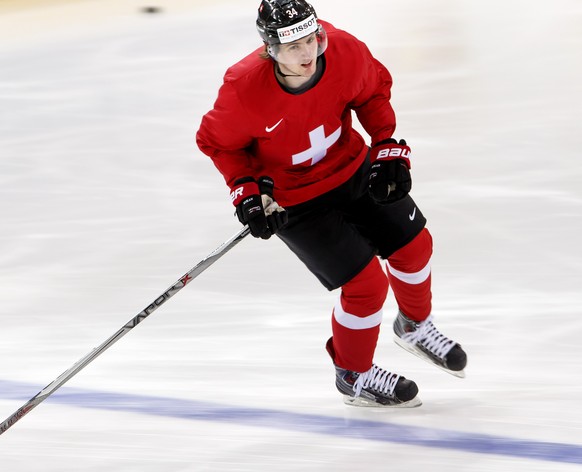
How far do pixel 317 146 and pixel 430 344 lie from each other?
74cm

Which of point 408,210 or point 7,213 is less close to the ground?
point 408,210

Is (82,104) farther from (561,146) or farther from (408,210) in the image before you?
(408,210)

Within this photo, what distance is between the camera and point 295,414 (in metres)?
3.00

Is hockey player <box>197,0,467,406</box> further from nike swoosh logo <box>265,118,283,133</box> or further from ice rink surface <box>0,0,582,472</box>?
ice rink surface <box>0,0,582,472</box>

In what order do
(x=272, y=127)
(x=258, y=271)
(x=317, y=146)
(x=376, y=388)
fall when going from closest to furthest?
(x=272, y=127), (x=317, y=146), (x=376, y=388), (x=258, y=271)

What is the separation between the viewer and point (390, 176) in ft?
9.27

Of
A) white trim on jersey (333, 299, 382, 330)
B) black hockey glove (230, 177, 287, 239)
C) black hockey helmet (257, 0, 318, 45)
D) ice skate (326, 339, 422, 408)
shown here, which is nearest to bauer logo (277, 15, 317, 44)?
black hockey helmet (257, 0, 318, 45)

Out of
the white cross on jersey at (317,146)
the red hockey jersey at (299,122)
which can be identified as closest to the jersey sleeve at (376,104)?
the red hockey jersey at (299,122)

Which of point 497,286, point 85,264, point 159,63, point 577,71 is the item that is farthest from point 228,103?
point 159,63

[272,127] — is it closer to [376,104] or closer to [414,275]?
[376,104]

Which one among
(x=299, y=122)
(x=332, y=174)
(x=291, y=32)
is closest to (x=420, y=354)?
(x=332, y=174)

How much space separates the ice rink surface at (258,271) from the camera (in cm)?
287

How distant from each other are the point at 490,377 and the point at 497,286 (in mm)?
600

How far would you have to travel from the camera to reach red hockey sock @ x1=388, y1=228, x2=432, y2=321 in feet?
9.89
